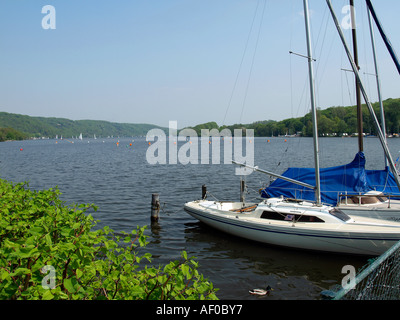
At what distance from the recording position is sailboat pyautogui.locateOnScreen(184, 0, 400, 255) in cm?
1385

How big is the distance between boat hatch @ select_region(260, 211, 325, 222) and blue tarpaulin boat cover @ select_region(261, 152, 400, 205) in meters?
2.63

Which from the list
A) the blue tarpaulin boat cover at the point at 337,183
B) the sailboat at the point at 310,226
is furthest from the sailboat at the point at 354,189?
the sailboat at the point at 310,226

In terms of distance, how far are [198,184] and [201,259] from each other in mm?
20752

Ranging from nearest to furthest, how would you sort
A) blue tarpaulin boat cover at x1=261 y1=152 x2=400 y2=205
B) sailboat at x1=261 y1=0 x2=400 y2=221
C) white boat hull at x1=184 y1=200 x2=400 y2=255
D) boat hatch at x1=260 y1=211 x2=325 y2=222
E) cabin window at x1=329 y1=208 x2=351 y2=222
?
white boat hull at x1=184 y1=200 x2=400 y2=255 < cabin window at x1=329 y1=208 x2=351 y2=222 < boat hatch at x1=260 y1=211 x2=325 y2=222 < sailboat at x1=261 y1=0 x2=400 y2=221 < blue tarpaulin boat cover at x1=261 y1=152 x2=400 y2=205

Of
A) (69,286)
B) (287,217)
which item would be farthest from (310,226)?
(69,286)

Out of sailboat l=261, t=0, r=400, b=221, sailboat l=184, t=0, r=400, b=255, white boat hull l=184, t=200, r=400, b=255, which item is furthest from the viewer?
sailboat l=261, t=0, r=400, b=221

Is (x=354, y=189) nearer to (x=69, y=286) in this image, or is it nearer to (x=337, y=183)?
(x=337, y=183)

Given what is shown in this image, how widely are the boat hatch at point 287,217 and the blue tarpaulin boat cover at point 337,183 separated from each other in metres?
2.63

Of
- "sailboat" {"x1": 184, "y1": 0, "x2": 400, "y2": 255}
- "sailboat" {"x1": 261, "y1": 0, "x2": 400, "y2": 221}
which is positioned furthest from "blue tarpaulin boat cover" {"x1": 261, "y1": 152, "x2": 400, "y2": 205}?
"sailboat" {"x1": 184, "y1": 0, "x2": 400, "y2": 255}

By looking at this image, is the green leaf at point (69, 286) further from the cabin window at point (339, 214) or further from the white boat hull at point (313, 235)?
the cabin window at point (339, 214)

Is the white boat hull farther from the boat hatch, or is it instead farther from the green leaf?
the green leaf

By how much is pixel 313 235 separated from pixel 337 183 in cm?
513

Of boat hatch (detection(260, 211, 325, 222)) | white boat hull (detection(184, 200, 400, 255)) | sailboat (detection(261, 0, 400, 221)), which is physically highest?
sailboat (detection(261, 0, 400, 221))
